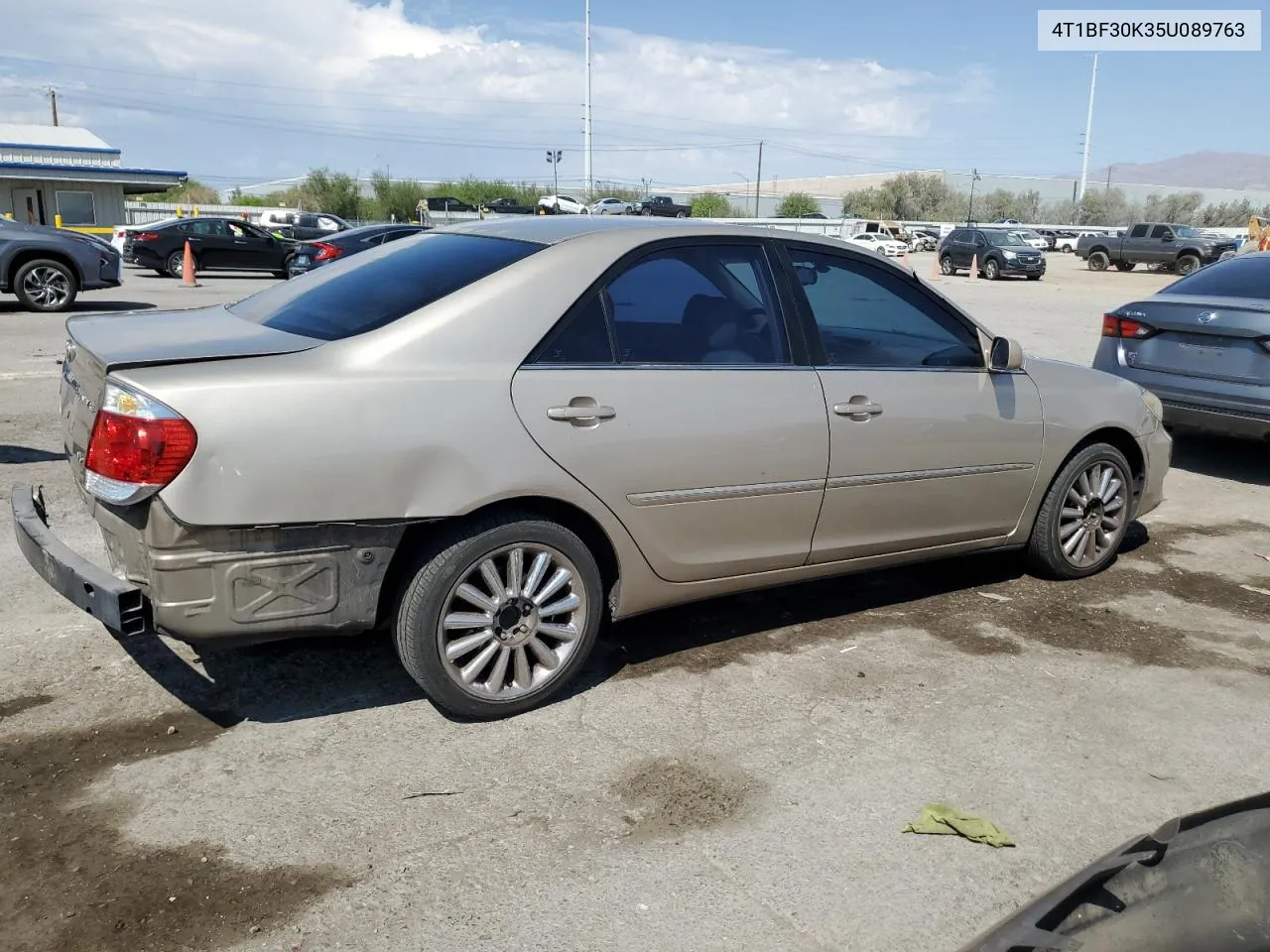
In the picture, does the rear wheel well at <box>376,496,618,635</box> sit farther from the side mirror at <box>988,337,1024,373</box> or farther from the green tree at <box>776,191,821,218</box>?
the green tree at <box>776,191,821,218</box>

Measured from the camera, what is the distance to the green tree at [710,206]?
6721cm

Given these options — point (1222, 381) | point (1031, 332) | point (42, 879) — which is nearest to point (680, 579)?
point (42, 879)

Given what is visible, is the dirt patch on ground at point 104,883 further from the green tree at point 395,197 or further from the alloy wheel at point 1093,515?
the green tree at point 395,197

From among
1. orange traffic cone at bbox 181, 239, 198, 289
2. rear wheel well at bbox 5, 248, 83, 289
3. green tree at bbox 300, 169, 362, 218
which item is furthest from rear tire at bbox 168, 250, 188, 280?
green tree at bbox 300, 169, 362, 218

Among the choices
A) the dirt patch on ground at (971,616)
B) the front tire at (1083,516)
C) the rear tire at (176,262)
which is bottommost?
the dirt patch on ground at (971,616)

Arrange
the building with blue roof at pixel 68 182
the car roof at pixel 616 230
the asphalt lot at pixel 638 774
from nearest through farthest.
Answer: the asphalt lot at pixel 638 774 → the car roof at pixel 616 230 → the building with blue roof at pixel 68 182

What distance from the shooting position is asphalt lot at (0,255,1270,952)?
2.80m

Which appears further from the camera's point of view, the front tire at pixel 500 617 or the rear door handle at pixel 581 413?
the rear door handle at pixel 581 413

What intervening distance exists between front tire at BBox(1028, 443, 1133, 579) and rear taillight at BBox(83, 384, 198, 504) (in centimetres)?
389

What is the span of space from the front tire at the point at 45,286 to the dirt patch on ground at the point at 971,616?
13259 millimetres

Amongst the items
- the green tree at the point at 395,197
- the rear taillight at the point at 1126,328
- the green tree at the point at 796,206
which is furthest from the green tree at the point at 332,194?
the rear taillight at the point at 1126,328

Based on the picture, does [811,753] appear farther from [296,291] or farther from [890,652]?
[296,291]

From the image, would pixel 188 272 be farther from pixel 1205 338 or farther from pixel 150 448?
pixel 150 448

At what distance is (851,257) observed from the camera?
4.68 metres
